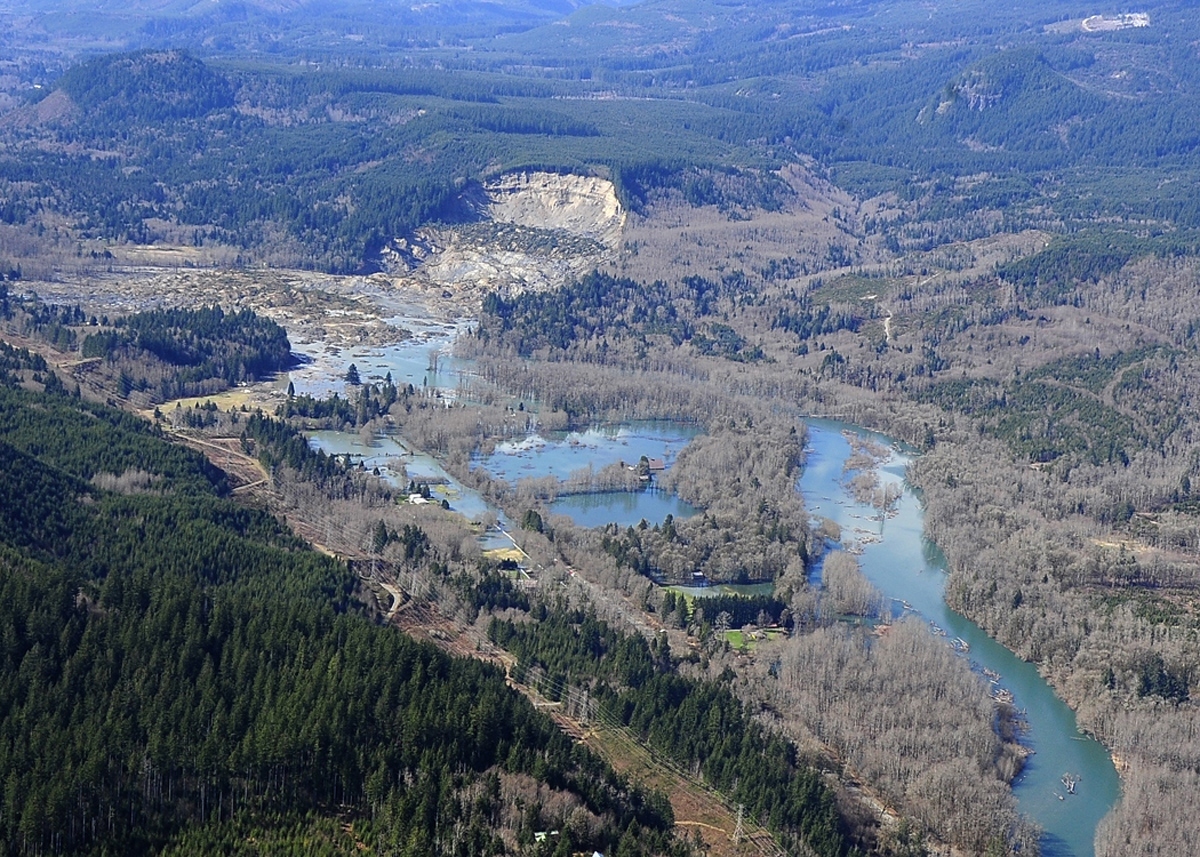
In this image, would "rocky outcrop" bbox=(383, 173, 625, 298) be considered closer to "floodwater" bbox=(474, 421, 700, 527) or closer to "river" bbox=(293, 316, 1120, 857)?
"river" bbox=(293, 316, 1120, 857)

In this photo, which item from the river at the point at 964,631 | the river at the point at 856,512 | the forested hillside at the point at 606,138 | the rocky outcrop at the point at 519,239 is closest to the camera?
the river at the point at 964,631

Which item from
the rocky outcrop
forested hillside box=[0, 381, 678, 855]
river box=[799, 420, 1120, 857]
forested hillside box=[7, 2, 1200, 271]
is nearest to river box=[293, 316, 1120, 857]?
river box=[799, 420, 1120, 857]

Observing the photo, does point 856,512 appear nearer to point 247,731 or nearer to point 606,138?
point 247,731

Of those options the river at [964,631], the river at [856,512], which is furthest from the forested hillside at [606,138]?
the river at [964,631]

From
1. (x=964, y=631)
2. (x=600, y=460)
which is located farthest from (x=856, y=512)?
(x=964, y=631)

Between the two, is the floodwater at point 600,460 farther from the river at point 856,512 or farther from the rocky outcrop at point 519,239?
the rocky outcrop at point 519,239

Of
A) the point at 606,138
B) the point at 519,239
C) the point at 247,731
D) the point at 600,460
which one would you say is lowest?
the point at 600,460

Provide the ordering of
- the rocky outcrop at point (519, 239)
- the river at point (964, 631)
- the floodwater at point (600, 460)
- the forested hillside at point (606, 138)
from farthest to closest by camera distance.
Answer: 1. the forested hillside at point (606, 138)
2. the rocky outcrop at point (519, 239)
3. the floodwater at point (600, 460)
4. the river at point (964, 631)

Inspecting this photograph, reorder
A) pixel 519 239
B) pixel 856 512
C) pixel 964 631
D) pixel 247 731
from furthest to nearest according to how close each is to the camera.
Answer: pixel 519 239, pixel 856 512, pixel 964 631, pixel 247 731

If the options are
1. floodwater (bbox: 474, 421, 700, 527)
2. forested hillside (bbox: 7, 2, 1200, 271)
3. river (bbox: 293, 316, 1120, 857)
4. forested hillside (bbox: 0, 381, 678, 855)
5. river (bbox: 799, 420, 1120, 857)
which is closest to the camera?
forested hillside (bbox: 0, 381, 678, 855)
